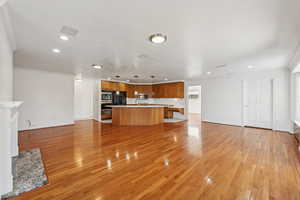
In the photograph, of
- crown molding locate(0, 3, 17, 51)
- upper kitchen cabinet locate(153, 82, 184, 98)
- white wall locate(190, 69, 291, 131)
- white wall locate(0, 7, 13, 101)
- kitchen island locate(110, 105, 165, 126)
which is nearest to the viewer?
crown molding locate(0, 3, 17, 51)

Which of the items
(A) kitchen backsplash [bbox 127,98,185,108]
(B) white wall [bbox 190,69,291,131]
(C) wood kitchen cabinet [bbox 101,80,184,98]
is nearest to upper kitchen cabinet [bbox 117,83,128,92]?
(C) wood kitchen cabinet [bbox 101,80,184,98]

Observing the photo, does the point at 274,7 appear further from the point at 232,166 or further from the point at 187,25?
the point at 232,166

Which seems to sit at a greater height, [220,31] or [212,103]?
[220,31]

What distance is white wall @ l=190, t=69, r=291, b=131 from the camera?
15.9ft

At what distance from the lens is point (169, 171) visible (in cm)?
212

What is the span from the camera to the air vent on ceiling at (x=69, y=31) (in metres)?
2.15

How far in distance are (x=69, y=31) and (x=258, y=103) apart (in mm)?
7266

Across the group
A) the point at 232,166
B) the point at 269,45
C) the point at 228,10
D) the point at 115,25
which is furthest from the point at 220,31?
the point at 232,166

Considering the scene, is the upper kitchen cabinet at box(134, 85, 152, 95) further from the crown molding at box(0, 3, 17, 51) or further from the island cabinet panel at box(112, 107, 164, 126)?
the crown molding at box(0, 3, 17, 51)

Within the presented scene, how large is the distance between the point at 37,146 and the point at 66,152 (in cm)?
105

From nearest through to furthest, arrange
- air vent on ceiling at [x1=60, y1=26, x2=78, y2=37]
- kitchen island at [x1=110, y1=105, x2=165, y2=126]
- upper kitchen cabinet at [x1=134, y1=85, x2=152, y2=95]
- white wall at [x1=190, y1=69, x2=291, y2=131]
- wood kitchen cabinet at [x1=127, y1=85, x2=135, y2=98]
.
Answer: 1. air vent on ceiling at [x1=60, y1=26, x2=78, y2=37]
2. white wall at [x1=190, y1=69, x2=291, y2=131]
3. kitchen island at [x1=110, y1=105, x2=165, y2=126]
4. wood kitchen cabinet at [x1=127, y1=85, x2=135, y2=98]
5. upper kitchen cabinet at [x1=134, y1=85, x2=152, y2=95]

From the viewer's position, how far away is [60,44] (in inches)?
110

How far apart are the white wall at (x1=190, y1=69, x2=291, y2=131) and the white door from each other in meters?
0.21

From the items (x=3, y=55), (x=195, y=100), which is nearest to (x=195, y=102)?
(x=195, y=100)
